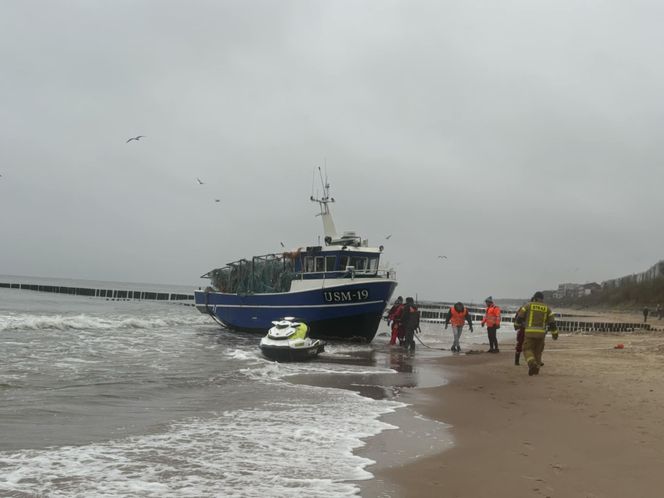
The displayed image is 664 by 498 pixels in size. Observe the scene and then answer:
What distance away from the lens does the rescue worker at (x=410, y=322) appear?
20.7 m

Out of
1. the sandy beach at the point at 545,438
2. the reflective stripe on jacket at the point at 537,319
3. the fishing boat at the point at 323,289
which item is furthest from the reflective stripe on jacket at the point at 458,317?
the reflective stripe on jacket at the point at 537,319

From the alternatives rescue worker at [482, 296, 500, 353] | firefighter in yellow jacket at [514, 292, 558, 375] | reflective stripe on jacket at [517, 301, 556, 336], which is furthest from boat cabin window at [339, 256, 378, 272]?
reflective stripe on jacket at [517, 301, 556, 336]

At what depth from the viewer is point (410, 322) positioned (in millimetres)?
20938

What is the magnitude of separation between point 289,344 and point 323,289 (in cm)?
840

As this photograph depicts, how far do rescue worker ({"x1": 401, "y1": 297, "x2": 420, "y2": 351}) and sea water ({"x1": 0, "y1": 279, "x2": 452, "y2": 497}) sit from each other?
469cm

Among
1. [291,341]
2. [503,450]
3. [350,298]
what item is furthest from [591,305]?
[503,450]

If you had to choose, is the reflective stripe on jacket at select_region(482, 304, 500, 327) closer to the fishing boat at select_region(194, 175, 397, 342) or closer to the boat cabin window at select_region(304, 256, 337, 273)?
the fishing boat at select_region(194, 175, 397, 342)

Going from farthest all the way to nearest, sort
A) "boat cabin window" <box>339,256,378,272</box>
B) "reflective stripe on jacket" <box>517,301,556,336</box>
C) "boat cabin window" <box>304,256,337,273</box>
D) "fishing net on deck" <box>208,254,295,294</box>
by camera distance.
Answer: "fishing net on deck" <box>208,254,295,294</box>, "boat cabin window" <box>304,256,337,273</box>, "boat cabin window" <box>339,256,378,272</box>, "reflective stripe on jacket" <box>517,301,556,336</box>

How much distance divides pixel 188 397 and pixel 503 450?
5927 millimetres

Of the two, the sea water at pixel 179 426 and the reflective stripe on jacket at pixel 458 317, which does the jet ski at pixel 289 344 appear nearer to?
the sea water at pixel 179 426

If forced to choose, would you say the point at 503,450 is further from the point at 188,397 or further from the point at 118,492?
the point at 188,397

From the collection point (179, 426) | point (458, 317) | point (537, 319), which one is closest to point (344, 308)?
point (458, 317)

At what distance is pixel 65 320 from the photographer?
1167 inches

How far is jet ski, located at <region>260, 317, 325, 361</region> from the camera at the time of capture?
54.0 feet
